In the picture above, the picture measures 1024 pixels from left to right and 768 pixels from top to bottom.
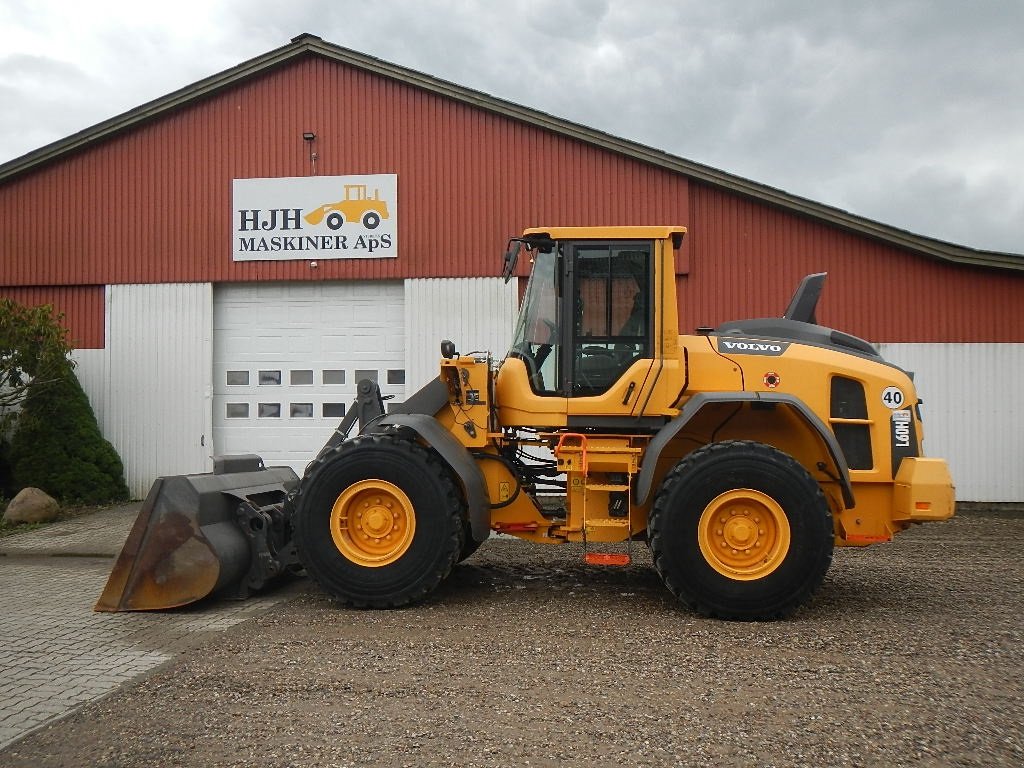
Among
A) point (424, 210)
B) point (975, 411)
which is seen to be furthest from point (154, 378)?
point (975, 411)

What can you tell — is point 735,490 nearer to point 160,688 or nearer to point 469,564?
point 469,564

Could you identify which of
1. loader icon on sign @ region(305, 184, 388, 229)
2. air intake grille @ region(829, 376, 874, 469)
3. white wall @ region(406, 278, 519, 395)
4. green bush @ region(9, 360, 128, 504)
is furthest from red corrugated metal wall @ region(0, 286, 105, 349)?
air intake grille @ region(829, 376, 874, 469)

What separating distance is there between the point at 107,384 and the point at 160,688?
1053 cm

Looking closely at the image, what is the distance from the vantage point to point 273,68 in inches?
556

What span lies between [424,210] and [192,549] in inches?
325

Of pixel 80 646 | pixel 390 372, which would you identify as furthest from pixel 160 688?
pixel 390 372

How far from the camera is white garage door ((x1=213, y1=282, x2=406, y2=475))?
45.6 feet

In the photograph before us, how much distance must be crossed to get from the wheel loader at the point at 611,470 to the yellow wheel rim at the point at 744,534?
11mm

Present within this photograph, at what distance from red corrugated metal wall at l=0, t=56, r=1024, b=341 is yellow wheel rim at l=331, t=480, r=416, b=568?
24.5 feet

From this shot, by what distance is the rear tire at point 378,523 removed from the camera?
6637 millimetres

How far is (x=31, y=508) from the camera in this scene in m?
12.2

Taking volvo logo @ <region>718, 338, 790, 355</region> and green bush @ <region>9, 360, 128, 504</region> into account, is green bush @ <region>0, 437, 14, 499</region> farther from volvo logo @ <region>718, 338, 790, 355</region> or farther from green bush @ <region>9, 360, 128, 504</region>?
volvo logo @ <region>718, 338, 790, 355</region>

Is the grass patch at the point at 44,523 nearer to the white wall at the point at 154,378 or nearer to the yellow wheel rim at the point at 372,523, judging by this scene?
the white wall at the point at 154,378

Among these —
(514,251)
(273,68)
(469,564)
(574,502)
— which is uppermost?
(273,68)
